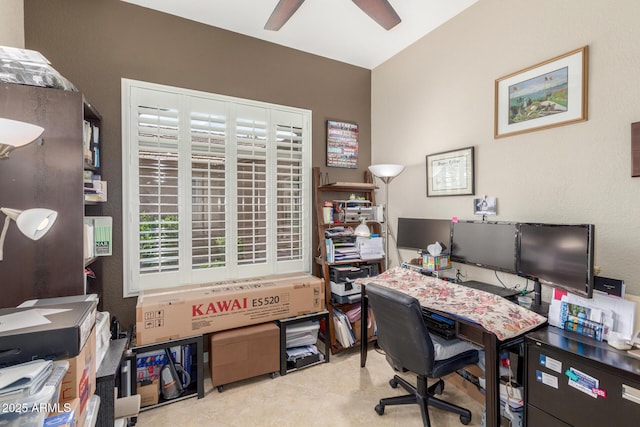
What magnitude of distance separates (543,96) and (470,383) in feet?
6.93

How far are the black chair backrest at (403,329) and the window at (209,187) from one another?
4.47 ft

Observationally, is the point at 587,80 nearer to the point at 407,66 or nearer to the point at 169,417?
the point at 407,66

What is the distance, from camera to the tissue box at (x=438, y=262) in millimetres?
2414

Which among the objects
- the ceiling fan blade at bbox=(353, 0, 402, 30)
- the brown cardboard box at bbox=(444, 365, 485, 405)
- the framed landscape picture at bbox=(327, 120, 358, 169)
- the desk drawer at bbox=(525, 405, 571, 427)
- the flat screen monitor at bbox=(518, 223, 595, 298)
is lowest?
the brown cardboard box at bbox=(444, 365, 485, 405)

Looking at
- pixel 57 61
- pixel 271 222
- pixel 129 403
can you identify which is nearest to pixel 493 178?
pixel 271 222

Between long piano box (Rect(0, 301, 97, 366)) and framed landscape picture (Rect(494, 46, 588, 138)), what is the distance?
2.73 m

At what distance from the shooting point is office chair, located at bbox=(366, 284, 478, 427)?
1673 millimetres

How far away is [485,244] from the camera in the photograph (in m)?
2.16

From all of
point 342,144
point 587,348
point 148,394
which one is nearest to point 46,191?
point 148,394

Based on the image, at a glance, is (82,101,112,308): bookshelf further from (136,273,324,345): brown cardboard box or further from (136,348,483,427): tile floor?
(136,348,483,427): tile floor

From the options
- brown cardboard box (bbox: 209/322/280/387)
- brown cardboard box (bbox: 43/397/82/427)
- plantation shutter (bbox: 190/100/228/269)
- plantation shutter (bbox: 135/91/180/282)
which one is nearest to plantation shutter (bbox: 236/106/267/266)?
plantation shutter (bbox: 190/100/228/269)

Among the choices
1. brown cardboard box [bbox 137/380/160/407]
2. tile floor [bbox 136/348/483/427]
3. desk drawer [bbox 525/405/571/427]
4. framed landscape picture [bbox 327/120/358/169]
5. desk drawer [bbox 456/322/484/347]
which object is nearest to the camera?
desk drawer [bbox 525/405/571/427]

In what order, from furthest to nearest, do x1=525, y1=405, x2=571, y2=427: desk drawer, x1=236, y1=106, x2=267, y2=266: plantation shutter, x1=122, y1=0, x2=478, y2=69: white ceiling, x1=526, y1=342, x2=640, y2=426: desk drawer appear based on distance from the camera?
x1=236, y1=106, x2=267, y2=266: plantation shutter < x1=122, y1=0, x2=478, y2=69: white ceiling < x1=525, y1=405, x2=571, y2=427: desk drawer < x1=526, y1=342, x2=640, y2=426: desk drawer

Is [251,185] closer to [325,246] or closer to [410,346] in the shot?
[325,246]
